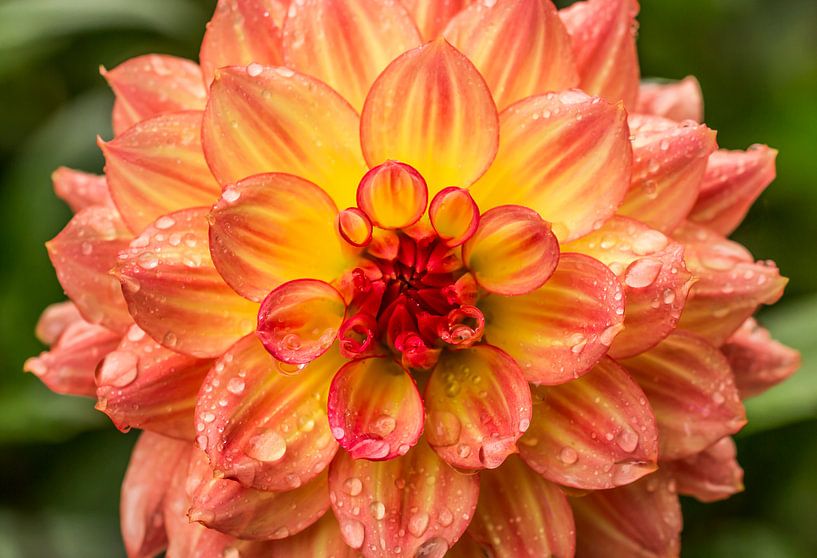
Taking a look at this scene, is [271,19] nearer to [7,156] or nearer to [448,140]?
[448,140]

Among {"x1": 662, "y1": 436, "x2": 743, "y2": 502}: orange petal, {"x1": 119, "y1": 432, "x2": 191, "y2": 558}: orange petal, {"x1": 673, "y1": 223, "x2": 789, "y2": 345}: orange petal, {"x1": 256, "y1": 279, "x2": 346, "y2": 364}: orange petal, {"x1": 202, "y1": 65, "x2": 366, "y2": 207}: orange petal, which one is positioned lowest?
{"x1": 662, "y1": 436, "x2": 743, "y2": 502}: orange petal

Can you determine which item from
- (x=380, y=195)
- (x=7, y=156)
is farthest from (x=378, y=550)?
(x=7, y=156)

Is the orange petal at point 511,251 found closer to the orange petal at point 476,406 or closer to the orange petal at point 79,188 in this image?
the orange petal at point 476,406

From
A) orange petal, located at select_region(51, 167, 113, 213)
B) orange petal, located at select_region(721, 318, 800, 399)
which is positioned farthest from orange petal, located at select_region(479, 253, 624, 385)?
orange petal, located at select_region(51, 167, 113, 213)

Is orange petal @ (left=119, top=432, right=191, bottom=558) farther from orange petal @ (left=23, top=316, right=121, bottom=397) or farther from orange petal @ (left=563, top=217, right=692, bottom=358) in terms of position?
orange petal @ (left=563, top=217, right=692, bottom=358)

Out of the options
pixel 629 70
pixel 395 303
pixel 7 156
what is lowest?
pixel 7 156

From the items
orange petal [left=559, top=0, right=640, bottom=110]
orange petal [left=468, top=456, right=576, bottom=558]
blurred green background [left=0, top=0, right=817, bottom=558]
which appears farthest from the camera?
blurred green background [left=0, top=0, right=817, bottom=558]

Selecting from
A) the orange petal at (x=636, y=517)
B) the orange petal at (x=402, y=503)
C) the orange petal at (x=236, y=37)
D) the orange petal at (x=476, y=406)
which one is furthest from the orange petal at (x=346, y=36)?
the orange petal at (x=636, y=517)

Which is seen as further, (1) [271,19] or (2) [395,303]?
(1) [271,19]
